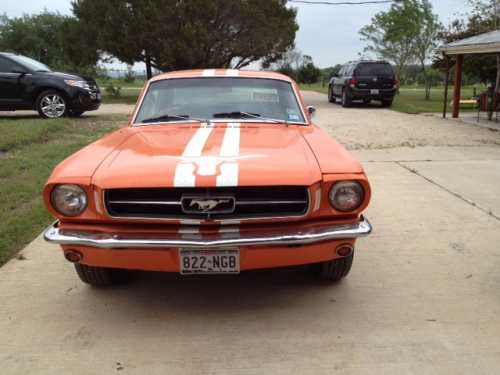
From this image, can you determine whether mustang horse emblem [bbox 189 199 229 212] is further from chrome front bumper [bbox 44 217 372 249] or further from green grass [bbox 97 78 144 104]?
green grass [bbox 97 78 144 104]

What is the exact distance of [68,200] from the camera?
2906mm

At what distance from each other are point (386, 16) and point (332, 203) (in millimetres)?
30148

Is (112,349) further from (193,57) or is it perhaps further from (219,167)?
(193,57)

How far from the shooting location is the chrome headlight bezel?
289 cm

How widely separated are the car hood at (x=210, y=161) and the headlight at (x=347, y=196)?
16 centimetres

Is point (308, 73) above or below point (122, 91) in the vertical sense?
above

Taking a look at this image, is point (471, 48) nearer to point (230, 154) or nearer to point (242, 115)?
point (242, 115)

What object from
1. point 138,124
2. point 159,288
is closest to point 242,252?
point 159,288

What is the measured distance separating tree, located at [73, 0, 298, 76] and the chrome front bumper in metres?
18.3

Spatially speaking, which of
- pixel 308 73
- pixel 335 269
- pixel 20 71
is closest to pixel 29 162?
pixel 335 269

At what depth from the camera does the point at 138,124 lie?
4.19 m

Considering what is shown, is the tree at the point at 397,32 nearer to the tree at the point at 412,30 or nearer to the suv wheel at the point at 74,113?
the tree at the point at 412,30

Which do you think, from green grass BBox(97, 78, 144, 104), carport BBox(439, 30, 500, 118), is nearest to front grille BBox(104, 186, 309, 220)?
carport BBox(439, 30, 500, 118)

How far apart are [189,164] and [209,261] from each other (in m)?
0.56
